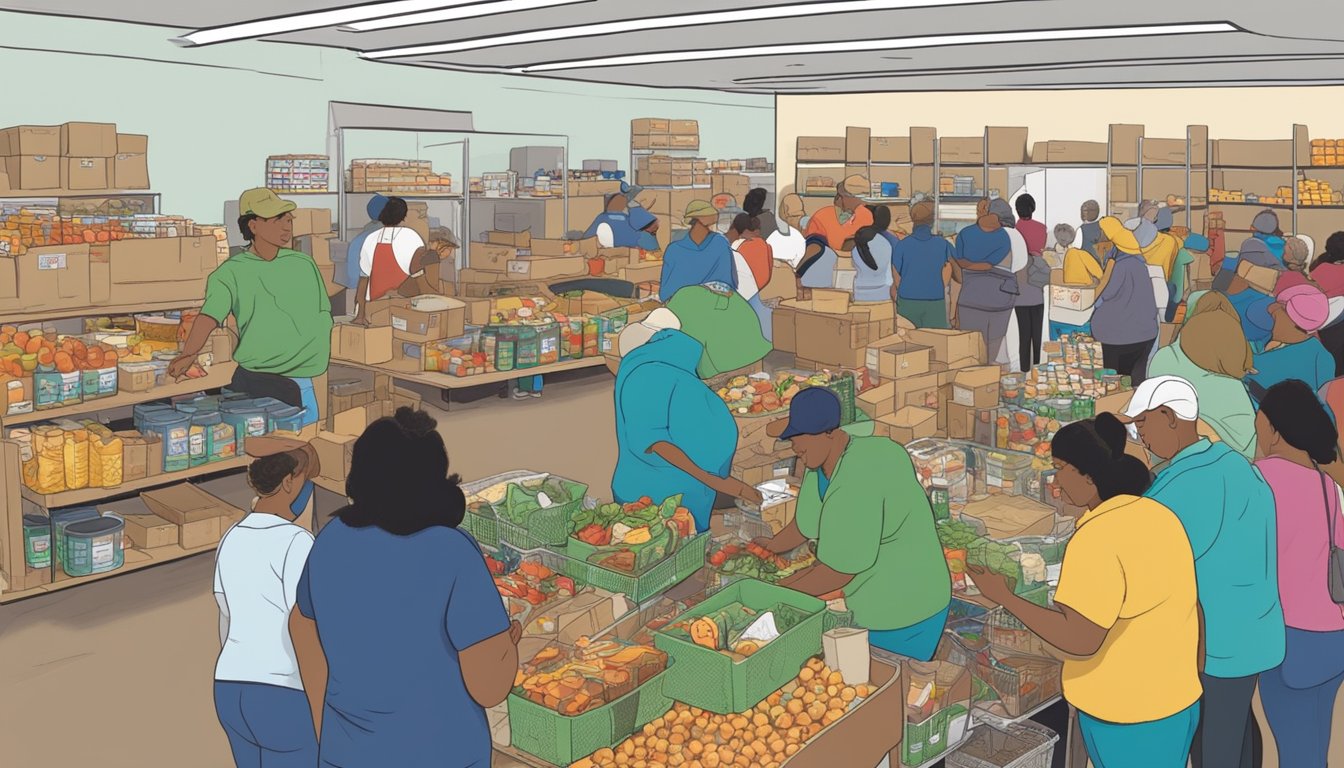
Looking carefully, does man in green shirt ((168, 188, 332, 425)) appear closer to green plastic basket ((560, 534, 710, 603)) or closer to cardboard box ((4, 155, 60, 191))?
cardboard box ((4, 155, 60, 191))

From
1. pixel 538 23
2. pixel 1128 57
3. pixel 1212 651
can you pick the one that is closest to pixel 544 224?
pixel 538 23

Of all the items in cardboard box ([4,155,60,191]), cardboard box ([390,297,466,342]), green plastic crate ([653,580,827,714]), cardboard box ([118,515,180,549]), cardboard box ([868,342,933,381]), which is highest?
cardboard box ([4,155,60,191])

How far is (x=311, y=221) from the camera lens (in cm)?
1247

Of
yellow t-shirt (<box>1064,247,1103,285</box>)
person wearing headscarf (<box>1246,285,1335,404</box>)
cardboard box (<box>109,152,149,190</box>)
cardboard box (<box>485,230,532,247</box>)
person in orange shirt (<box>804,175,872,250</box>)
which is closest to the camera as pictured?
person wearing headscarf (<box>1246,285,1335,404</box>)

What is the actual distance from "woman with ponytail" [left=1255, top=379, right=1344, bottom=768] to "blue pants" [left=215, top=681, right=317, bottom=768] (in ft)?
9.74

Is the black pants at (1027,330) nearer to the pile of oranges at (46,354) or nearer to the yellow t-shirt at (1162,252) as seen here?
the yellow t-shirt at (1162,252)

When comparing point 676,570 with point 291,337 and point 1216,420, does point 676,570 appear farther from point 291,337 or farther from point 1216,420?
point 291,337

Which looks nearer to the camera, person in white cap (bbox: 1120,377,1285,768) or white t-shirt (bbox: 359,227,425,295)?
person in white cap (bbox: 1120,377,1285,768)

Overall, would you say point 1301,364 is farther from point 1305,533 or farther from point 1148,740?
point 1148,740

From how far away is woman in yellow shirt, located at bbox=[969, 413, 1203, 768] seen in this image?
3.07 m

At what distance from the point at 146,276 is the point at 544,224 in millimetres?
7448

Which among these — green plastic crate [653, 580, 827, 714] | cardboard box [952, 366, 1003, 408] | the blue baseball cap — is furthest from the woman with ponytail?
cardboard box [952, 366, 1003, 408]

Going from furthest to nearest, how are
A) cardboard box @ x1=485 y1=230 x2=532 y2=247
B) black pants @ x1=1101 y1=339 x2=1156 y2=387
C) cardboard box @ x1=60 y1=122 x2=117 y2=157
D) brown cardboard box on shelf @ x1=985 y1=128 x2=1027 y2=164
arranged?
brown cardboard box on shelf @ x1=985 y1=128 x2=1027 y2=164
cardboard box @ x1=485 y1=230 x2=532 y2=247
black pants @ x1=1101 y1=339 x2=1156 y2=387
cardboard box @ x1=60 y1=122 x2=117 y2=157

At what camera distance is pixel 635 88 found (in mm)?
18047
